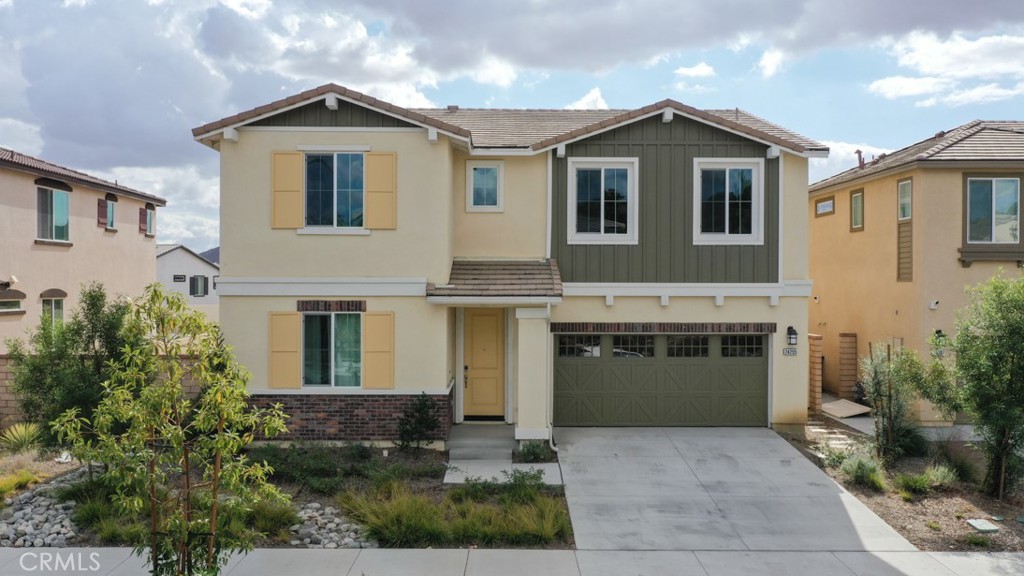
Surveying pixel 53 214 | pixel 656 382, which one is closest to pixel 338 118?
pixel 656 382

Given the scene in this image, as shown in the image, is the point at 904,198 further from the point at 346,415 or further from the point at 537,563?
the point at 346,415

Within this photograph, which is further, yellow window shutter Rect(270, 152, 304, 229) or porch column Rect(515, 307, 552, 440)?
yellow window shutter Rect(270, 152, 304, 229)

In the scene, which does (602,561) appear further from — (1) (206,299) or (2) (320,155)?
(1) (206,299)

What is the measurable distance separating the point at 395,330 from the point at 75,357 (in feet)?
15.5

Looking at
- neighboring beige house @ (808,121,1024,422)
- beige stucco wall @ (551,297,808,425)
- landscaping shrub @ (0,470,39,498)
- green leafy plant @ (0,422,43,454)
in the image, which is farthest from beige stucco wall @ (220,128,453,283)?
neighboring beige house @ (808,121,1024,422)

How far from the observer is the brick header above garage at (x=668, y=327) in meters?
12.7

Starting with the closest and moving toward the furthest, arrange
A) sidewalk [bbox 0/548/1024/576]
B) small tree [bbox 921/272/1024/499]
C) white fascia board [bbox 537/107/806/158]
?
sidewalk [bbox 0/548/1024/576], small tree [bbox 921/272/1024/499], white fascia board [bbox 537/107/806/158]

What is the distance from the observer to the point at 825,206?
1786 cm

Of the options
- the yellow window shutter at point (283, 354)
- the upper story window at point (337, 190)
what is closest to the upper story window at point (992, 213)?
the upper story window at point (337, 190)

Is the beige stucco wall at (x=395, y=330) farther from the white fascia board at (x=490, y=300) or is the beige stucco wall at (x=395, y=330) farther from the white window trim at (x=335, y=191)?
the white window trim at (x=335, y=191)

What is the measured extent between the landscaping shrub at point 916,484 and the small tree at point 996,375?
89 centimetres

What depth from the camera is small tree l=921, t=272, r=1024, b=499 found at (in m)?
9.05
